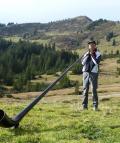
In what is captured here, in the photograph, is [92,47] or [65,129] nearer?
[65,129]

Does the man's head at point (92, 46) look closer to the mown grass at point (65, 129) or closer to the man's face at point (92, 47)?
the man's face at point (92, 47)

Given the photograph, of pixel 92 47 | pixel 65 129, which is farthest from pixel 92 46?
pixel 65 129

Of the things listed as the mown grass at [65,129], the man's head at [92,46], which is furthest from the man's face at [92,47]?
the mown grass at [65,129]

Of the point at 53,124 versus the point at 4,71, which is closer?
the point at 53,124

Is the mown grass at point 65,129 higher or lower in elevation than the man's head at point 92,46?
lower

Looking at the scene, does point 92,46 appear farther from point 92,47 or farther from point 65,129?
point 65,129

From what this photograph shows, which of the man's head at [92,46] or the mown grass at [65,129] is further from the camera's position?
the man's head at [92,46]

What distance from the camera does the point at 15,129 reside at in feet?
49.3

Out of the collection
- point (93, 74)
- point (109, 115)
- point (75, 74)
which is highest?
point (93, 74)

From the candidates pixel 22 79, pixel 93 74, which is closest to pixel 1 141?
Result: pixel 93 74

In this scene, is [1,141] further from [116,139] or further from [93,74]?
[93,74]

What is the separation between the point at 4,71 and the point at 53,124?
183580mm

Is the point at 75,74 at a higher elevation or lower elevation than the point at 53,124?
lower

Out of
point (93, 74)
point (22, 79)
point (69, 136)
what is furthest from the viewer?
point (22, 79)
